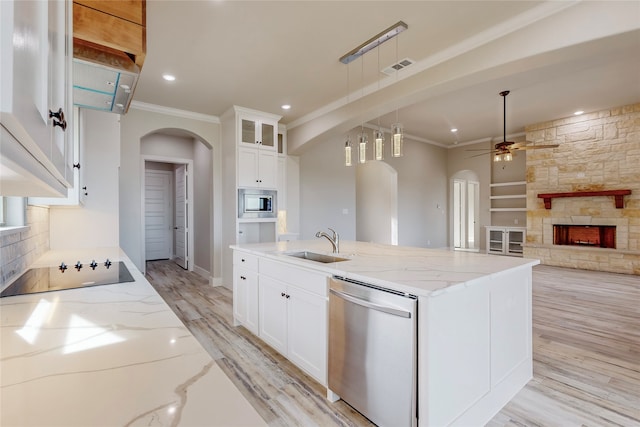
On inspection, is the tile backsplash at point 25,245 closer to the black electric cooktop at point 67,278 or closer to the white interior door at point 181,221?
the black electric cooktop at point 67,278

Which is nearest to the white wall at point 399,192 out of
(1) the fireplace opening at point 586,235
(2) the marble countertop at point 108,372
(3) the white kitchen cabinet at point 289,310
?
(1) the fireplace opening at point 586,235

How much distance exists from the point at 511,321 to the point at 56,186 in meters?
2.42

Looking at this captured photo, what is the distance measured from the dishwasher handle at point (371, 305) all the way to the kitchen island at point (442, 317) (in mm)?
85

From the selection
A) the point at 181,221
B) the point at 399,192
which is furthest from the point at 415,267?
the point at 181,221

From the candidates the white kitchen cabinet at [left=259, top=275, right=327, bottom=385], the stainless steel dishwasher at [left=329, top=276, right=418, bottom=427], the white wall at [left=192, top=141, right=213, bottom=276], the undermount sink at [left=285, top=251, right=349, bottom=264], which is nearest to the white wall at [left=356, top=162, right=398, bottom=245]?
the white wall at [left=192, top=141, right=213, bottom=276]

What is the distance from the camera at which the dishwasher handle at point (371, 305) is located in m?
1.52

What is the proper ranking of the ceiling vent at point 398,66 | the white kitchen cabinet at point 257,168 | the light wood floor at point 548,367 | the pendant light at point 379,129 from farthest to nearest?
the white kitchen cabinet at point 257,168, the ceiling vent at point 398,66, the pendant light at point 379,129, the light wood floor at point 548,367

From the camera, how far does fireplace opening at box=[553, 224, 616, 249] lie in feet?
19.1

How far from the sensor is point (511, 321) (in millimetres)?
2002

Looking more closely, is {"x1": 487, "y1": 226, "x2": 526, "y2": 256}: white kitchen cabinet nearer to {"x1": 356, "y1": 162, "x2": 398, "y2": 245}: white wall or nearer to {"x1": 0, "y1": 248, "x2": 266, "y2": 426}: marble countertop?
{"x1": 356, "y1": 162, "x2": 398, "y2": 245}: white wall

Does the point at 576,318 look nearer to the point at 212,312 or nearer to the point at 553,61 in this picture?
the point at 553,61

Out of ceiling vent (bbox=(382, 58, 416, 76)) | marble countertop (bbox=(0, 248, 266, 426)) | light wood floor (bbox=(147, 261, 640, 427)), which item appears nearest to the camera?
marble countertop (bbox=(0, 248, 266, 426))

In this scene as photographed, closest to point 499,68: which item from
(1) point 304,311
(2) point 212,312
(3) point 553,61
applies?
(3) point 553,61

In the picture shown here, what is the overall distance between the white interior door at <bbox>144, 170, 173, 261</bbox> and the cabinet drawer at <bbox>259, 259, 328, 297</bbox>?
6016 mm
